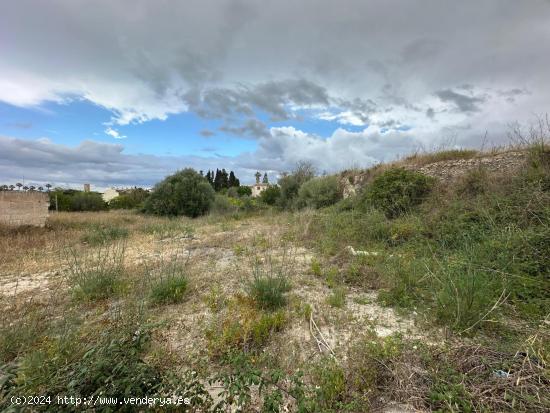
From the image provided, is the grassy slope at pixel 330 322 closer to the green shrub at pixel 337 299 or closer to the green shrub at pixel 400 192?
the green shrub at pixel 337 299

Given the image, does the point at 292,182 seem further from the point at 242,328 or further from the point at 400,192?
the point at 242,328

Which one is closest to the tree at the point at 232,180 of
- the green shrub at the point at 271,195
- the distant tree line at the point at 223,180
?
the distant tree line at the point at 223,180

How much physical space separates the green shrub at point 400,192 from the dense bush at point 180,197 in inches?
489

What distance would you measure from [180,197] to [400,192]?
1397 centimetres

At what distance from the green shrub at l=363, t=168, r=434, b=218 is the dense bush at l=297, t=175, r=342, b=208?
4.93 m

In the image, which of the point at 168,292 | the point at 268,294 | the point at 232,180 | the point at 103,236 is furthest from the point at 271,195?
the point at 232,180

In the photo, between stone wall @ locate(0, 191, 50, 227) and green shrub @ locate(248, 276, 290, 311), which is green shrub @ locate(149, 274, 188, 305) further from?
stone wall @ locate(0, 191, 50, 227)

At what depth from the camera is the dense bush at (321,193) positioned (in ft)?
44.6

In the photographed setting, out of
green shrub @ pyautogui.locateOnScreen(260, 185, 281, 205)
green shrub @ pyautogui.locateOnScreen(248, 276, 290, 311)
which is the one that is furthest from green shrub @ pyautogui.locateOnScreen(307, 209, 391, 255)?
green shrub @ pyautogui.locateOnScreen(260, 185, 281, 205)

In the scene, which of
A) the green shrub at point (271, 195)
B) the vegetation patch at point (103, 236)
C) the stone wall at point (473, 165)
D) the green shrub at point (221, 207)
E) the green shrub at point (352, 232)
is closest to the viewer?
the green shrub at point (352, 232)

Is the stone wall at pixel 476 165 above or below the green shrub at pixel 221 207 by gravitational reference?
above

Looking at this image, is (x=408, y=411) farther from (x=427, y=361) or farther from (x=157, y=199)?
(x=157, y=199)

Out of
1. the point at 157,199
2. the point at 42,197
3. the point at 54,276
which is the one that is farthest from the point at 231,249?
the point at 157,199

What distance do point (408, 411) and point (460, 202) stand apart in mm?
5814
